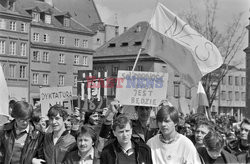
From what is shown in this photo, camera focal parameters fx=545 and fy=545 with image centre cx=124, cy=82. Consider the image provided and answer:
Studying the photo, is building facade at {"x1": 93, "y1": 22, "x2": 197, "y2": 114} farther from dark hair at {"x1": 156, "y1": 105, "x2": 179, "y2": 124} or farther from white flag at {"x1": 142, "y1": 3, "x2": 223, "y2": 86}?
dark hair at {"x1": 156, "y1": 105, "x2": 179, "y2": 124}

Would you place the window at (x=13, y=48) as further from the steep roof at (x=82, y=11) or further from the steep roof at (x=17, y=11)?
the steep roof at (x=82, y=11)

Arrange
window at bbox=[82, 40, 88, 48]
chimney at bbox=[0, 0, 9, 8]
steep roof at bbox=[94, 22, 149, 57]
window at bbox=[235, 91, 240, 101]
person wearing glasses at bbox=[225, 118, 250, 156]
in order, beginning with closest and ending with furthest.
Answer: person wearing glasses at bbox=[225, 118, 250, 156]
chimney at bbox=[0, 0, 9, 8]
window at bbox=[82, 40, 88, 48]
steep roof at bbox=[94, 22, 149, 57]
window at bbox=[235, 91, 240, 101]

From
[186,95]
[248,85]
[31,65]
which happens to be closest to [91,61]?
[31,65]

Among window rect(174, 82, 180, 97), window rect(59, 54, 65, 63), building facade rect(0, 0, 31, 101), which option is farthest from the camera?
window rect(174, 82, 180, 97)

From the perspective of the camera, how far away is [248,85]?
168 ft

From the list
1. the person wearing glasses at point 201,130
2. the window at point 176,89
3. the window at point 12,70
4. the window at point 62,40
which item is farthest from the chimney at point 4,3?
the person wearing glasses at point 201,130

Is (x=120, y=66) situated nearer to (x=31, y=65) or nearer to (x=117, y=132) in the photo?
(x=31, y=65)

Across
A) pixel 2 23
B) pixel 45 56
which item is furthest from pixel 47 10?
pixel 2 23

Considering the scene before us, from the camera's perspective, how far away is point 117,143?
632cm

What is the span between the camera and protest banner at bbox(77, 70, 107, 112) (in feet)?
40.0

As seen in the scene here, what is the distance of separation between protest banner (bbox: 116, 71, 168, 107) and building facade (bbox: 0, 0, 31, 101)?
55.0m

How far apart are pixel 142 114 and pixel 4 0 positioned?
195ft

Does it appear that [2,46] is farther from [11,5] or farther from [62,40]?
[62,40]

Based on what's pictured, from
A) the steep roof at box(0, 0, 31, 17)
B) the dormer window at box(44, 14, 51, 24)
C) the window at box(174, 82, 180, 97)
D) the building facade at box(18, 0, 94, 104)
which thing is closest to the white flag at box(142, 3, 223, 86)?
the steep roof at box(0, 0, 31, 17)
